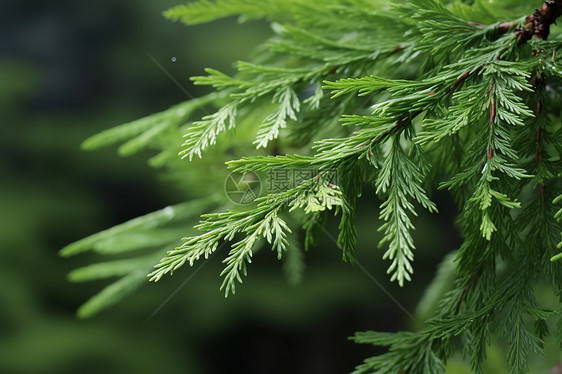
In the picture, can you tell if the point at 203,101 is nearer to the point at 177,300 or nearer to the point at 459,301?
the point at 459,301

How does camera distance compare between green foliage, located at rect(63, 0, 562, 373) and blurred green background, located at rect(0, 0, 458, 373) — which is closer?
green foliage, located at rect(63, 0, 562, 373)

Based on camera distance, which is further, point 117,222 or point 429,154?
point 117,222

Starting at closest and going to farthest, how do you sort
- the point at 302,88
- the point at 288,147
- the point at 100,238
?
the point at 302,88 → the point at 100,238 → the point at 288,147

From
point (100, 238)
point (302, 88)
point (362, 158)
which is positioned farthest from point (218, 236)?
point (100, 238)

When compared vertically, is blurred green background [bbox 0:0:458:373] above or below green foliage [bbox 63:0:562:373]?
below
